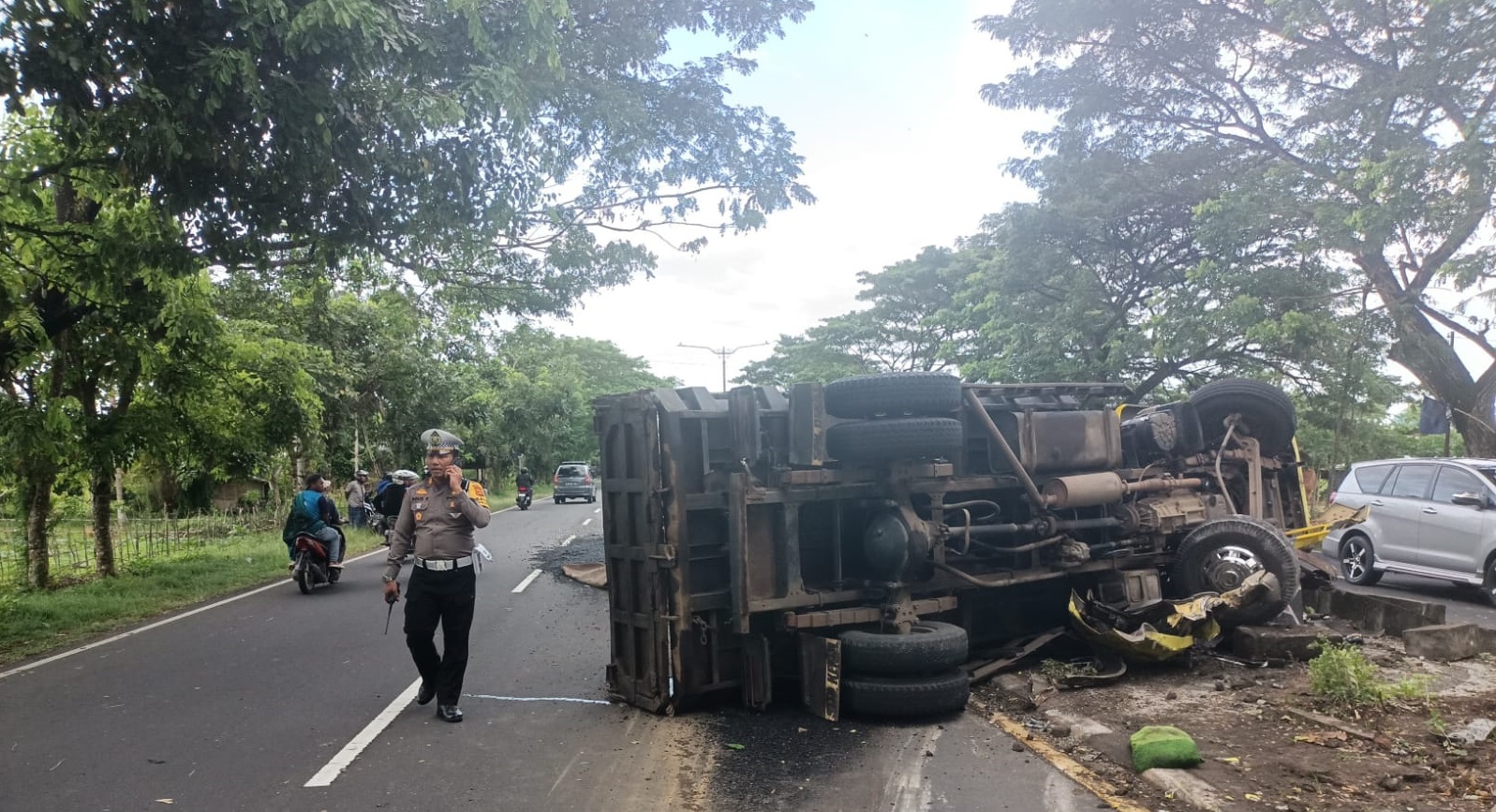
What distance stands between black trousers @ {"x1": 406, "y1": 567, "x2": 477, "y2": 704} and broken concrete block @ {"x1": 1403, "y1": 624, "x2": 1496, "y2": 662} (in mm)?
6912

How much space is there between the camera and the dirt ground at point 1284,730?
14.8ft

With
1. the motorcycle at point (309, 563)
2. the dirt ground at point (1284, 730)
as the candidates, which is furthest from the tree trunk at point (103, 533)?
the dirt ground at point (1284, 730)

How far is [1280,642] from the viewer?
7090 mm

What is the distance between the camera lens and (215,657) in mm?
8578

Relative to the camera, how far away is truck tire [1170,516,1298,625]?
7266mm

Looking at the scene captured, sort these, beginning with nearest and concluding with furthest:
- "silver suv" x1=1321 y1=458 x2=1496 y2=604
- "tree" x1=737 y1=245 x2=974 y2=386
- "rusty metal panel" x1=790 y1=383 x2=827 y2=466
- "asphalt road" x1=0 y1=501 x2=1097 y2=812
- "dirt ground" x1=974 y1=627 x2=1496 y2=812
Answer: "dirt ground" x1=974 y1=627 x2=1496 y2=812
"asphalt road" x1=0 y1=501 x2=1097 y2=812
"rusty metal panel" x1=790 y1=383 x2=827 y2=466
"silver suv" x1=1321 y1=458 x2=1496 y2=604
"tree" x1=737 y1=245 x2=974 y2=386

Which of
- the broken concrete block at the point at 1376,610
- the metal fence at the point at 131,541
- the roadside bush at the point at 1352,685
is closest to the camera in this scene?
the roadside bush at the point at 1352,685

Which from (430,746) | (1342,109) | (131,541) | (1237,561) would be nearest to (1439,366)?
(1342,109)

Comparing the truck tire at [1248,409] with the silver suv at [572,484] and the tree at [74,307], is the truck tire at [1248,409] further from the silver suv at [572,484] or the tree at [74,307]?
the silver suv at [572,484]

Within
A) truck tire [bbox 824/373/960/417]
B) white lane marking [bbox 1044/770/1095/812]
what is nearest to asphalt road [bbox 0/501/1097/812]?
white lane marking [bbox 1044/770/1095/812]

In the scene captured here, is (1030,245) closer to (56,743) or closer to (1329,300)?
(1329,300)

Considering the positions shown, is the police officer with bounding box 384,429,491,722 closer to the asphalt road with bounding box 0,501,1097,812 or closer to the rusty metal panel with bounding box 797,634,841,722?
the asphalt road with bounding box 0,501,1097,812

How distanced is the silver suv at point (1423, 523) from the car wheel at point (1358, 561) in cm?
1

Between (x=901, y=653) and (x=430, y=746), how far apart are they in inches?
113
